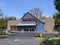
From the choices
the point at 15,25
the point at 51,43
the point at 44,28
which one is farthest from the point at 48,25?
the point at 51,43

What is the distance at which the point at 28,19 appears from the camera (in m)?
78.6

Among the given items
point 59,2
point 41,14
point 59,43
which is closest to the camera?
point 59,2

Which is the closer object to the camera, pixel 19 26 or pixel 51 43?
pixel 51 43

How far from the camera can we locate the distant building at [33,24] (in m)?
71.9

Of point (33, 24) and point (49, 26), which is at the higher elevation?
point (33, 24)

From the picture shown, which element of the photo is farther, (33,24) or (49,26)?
(33,24)

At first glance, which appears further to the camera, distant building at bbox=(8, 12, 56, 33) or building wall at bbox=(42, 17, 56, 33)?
distant building at bbox=(8, 12, 56, 33)

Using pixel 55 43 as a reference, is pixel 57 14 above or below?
above

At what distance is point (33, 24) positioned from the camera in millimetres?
76438

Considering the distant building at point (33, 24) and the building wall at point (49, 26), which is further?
the distant building at point (33, 24)

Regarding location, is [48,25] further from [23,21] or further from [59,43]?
[59,43]

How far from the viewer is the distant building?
2832 inches

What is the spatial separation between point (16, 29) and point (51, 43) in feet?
221

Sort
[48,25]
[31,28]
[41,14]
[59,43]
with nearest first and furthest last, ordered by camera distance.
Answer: [59,43], [48,25], [31,28], [41,14]
